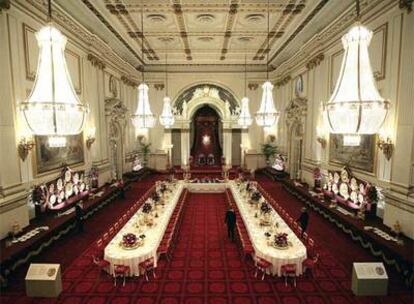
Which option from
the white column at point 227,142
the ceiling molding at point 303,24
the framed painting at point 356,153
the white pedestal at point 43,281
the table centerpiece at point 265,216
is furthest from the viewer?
the white column at point 227,142

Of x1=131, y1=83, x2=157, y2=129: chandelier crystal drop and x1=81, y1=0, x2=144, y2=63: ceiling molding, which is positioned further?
x1=131, y1=83, x2=157, y2=129: chandelier crystal drop

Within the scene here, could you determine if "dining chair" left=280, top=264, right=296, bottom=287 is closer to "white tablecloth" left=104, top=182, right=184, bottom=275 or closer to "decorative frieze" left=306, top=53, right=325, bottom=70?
"white tablecloth" left=104, top=182, right=184, bottom=275

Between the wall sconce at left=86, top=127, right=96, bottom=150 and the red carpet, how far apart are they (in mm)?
4403

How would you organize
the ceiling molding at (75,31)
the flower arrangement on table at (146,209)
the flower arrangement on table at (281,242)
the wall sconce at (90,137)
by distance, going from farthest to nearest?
the wall sconce at (90,137), the flower arrangement on table at (146,209), the ceiling molding at (75,31), the flower arrangement on table at (281,242)

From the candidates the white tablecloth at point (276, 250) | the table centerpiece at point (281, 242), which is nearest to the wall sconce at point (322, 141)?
the white tablecloth at point (276, 250)

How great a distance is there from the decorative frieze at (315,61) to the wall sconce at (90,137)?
1032 cm

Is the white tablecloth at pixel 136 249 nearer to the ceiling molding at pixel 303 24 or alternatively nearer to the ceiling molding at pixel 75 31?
the ceiling molding at pixel 75 31

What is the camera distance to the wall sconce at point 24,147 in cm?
711

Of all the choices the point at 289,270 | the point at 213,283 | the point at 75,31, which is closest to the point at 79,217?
the point at 213,283

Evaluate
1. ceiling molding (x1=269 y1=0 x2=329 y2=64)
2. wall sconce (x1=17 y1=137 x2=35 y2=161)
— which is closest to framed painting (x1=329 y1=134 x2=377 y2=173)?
ceiling molding (x1=269 y1=0 x2=329 y2=64)

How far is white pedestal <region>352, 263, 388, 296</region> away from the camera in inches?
210

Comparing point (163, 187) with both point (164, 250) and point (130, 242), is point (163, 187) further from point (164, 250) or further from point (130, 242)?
point (130, 242)

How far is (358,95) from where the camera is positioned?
14.9 ft

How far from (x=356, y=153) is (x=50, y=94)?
896cm
